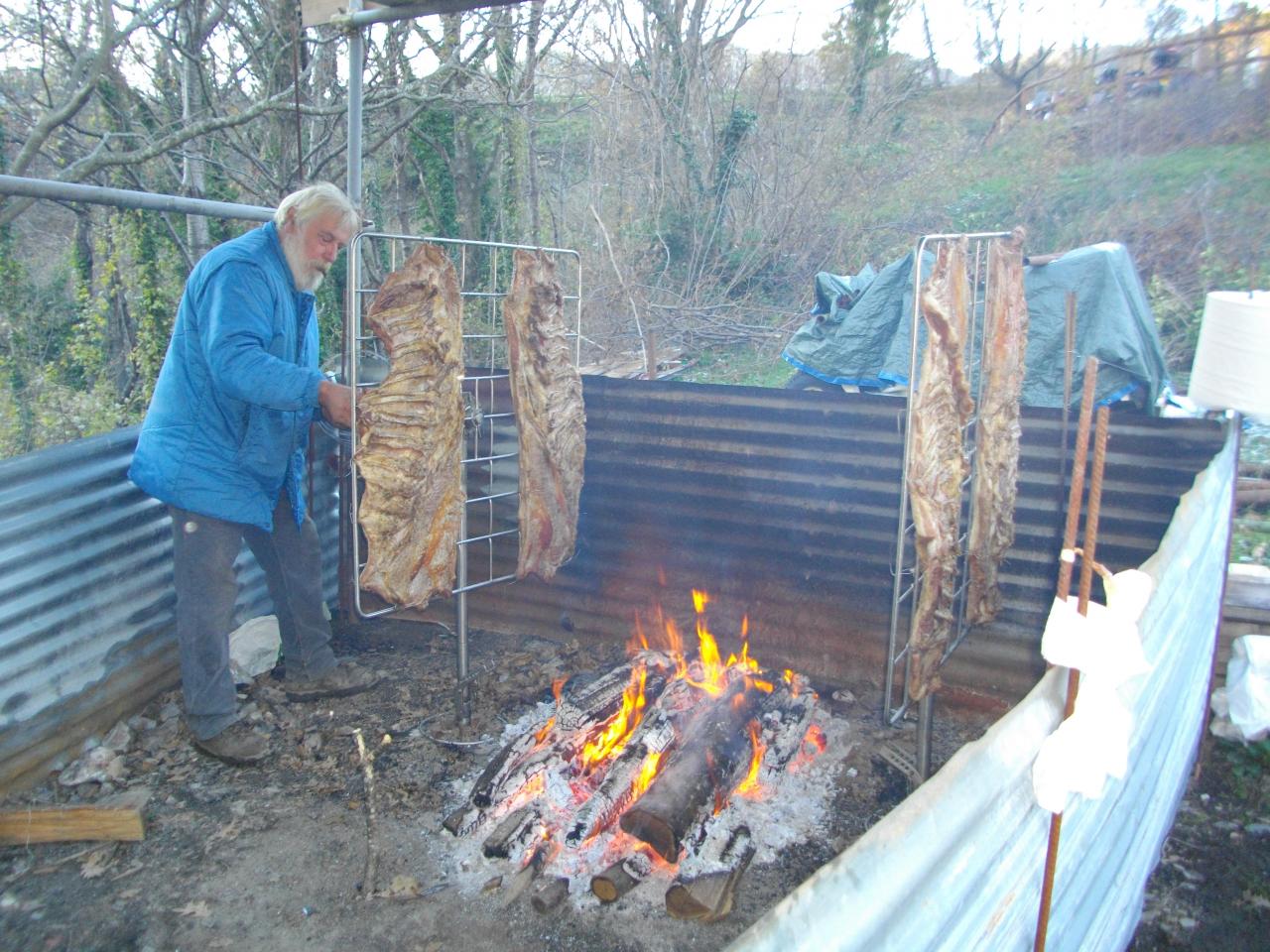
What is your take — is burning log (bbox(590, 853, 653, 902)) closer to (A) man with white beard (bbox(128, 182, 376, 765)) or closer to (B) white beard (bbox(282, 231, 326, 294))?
(A) man with white beard (bbox(128, 182, 376, 765))

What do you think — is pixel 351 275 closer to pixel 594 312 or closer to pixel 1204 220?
pixel 594 312

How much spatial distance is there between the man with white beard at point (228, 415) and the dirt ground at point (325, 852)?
26 cm

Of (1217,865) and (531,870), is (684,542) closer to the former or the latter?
(531,870)

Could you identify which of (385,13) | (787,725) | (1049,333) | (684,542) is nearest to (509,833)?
(787,725)

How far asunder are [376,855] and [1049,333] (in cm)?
441

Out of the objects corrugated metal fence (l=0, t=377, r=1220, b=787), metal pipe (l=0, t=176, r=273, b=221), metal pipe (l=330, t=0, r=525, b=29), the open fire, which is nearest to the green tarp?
corrugated metal fence (l=0, t=377, r=1220, b=787)

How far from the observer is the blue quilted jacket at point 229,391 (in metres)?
3.35

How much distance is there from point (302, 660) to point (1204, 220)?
13752 millimetres

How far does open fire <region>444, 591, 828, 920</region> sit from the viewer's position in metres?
2.93

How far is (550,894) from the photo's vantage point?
9.23ft

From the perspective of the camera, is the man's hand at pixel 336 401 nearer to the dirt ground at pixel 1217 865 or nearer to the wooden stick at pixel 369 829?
the wooden stick at pixel 369 829

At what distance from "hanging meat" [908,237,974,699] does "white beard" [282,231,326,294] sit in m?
2.58

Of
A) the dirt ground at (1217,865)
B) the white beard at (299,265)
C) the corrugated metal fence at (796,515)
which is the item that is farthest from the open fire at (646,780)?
the white beard at (299,265)

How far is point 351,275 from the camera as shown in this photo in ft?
10.2
